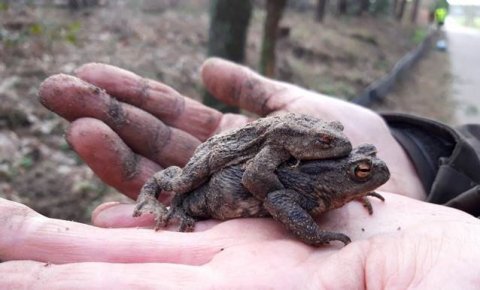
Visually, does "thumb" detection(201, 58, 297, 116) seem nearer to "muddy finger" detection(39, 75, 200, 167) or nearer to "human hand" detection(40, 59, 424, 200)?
"human hand" detection(40, 59, 424, 200)

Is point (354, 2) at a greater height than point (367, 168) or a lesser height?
lesser

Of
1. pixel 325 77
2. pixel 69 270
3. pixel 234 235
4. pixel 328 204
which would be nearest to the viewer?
pixel 69 270

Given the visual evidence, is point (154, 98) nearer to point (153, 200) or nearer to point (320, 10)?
point (153, 200)

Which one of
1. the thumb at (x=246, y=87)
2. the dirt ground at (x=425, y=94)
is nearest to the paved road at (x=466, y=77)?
the dirt ground at (x=425, y=94)

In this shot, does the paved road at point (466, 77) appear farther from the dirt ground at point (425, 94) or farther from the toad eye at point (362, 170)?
the toad eye at point (362, 170)

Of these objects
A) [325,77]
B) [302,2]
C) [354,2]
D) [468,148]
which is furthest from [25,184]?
[354,2]

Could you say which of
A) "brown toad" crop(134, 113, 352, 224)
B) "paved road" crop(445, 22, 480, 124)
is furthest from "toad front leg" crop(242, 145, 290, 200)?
"paved road" crop(445, 22, 480, 124)

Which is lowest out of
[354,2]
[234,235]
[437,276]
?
[354,2]

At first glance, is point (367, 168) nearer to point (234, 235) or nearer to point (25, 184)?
point (234, 235)
